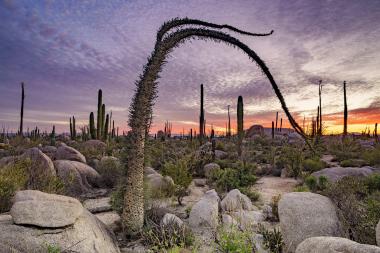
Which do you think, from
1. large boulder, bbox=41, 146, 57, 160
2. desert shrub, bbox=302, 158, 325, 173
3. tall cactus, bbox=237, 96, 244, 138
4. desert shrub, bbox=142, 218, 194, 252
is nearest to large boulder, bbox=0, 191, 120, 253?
desert shrub, bbox=142, 218, 194, 252

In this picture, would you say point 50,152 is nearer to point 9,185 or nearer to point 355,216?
point 9,185

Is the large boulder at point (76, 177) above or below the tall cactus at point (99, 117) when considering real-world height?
below

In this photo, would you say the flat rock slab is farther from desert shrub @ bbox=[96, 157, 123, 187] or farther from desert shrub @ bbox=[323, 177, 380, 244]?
desert shrub @ bbox=[323, 177, 380, 244]

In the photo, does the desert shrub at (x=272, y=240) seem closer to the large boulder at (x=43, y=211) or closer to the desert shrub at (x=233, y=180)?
the large boulder at (x=43, y=211)

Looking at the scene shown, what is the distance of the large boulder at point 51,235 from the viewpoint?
137 inches

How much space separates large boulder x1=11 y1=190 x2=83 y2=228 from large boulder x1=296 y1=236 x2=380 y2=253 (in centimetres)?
312

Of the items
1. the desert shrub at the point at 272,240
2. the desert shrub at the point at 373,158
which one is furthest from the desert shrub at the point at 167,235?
the desert shrub at the point at 373,158

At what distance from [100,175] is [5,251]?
7.68 m

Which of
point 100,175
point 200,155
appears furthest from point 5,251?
point 200,155

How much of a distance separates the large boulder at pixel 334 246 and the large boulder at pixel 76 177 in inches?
281

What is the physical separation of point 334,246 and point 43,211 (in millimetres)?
3628

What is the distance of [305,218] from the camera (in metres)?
4.71

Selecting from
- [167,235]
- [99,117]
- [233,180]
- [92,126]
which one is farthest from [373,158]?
[92,126]

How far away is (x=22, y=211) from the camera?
12.4 feet
